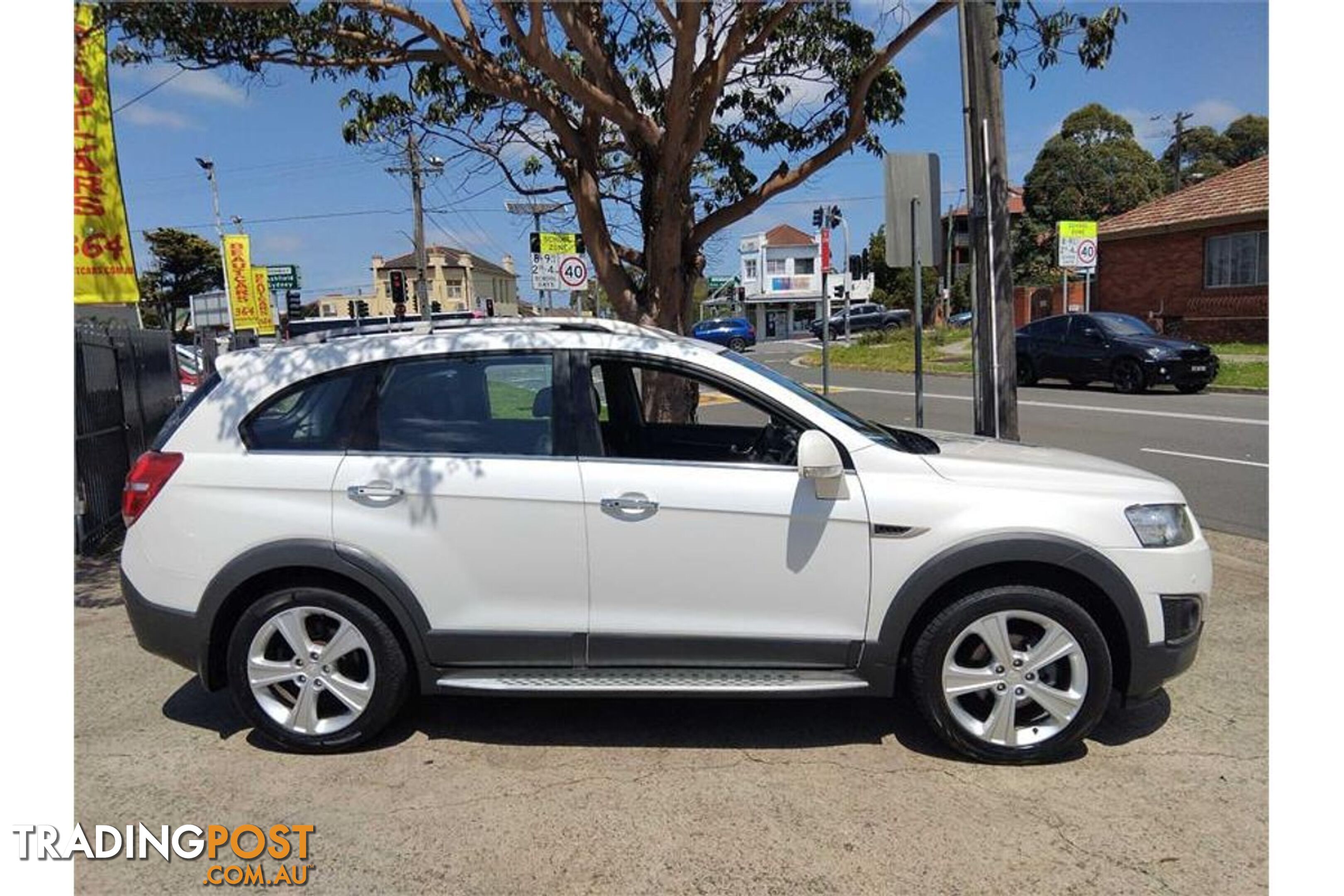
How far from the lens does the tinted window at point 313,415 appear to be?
374 centimetres

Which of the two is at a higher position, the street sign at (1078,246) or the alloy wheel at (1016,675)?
the street sign at (1078,246)

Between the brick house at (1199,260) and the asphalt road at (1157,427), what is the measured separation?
915cm

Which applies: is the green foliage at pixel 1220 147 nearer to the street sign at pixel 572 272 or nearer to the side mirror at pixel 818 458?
the street sign at pixel 572 272

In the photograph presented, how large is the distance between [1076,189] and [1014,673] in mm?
50634

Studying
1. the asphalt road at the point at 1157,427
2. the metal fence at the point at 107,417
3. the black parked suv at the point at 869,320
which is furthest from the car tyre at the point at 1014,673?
the black parked suv at the point at 869,320

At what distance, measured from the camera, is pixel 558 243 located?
17.9 meters

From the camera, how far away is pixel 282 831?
320cm

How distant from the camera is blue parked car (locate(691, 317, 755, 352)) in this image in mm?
43438

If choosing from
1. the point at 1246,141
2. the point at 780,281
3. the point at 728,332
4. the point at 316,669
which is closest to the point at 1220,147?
the point at 1246,141

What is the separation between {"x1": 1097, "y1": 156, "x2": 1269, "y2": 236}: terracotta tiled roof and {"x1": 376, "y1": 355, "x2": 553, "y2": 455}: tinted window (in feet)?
85.0

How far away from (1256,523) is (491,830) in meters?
6.90

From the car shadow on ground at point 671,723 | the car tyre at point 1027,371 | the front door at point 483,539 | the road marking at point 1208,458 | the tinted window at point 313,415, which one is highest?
the car tyre at point 1027,371

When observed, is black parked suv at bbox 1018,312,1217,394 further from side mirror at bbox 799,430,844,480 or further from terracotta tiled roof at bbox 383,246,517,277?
terracotta tiled roof at bbox 383,246,517,277

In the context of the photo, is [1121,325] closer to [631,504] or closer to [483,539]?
[631,504]
